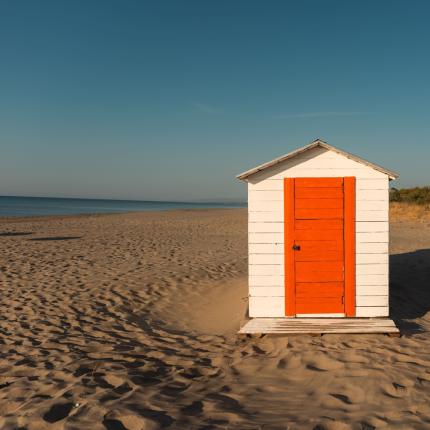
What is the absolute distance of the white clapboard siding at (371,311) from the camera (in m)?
6.50

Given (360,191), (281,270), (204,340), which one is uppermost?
(360,191)

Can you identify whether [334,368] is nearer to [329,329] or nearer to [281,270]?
[329,329]

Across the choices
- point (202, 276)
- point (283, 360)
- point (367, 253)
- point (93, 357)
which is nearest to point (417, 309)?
point (367, 253)

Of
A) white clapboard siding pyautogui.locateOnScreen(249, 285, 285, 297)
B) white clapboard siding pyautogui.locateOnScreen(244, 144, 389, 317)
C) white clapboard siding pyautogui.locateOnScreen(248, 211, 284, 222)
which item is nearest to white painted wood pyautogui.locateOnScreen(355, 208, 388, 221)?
white clapboard siding pyautogui.locateOnScreen(244, 144, 389, 317)

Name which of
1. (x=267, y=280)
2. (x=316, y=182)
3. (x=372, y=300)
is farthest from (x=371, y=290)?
(x=316, y=182)

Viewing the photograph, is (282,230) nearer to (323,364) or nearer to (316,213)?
(316,213)

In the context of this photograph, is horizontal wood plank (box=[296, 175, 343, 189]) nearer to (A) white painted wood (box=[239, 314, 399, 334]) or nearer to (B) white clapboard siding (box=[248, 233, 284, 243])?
(B) white clapboard siding (box=[248, 233, 284, 243])

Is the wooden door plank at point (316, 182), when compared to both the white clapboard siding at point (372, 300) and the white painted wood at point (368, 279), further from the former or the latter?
the white clapboard siding at point (372, 300)

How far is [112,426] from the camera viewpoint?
134 inches

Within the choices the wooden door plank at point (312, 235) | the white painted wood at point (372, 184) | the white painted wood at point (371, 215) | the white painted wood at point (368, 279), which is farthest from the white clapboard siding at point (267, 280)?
the white painted wood at point (372, 184)

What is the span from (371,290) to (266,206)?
229 centimetres

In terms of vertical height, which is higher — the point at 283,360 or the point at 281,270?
the point at 281,270

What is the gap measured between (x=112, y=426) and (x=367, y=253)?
4.81m

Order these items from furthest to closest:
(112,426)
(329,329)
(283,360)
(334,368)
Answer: (329,329) → (283,360) → (334,368) → (112,426)
